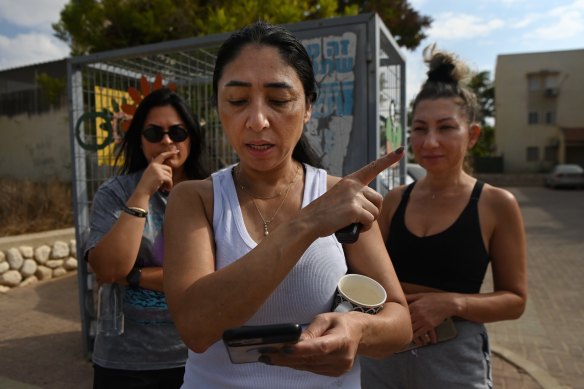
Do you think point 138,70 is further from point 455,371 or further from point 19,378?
point 455,371

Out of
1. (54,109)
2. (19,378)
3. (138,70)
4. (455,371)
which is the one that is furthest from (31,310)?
(54,109)

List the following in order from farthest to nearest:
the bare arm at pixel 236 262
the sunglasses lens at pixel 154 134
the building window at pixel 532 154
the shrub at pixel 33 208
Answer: the building window at pixel 532 154 → the shrub at pixel 33 208 → the sunglasses lens at pixel 154 134 → the bare arm at pixel 236 262

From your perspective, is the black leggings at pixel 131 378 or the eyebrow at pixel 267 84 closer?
the eyebrow at pixel 267 84

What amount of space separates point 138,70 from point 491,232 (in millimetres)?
3229

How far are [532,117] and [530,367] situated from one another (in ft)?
117

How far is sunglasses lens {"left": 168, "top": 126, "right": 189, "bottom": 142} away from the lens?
230 cm

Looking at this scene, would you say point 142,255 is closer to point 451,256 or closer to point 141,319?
point 141,319

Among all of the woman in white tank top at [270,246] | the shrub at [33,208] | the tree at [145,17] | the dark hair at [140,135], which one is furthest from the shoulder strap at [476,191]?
the shrub at [33,208]

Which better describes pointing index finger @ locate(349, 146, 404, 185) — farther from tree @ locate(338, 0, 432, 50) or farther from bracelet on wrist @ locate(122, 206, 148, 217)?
tree @ locate(338, 0, 432, 50)

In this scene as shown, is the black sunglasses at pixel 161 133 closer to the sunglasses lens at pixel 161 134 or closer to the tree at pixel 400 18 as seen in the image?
the sunglasses lens at pixel 161 134

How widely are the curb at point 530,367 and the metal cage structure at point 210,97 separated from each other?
6.69 ft

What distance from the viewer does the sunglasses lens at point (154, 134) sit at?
89.7 inches

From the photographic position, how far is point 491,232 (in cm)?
194

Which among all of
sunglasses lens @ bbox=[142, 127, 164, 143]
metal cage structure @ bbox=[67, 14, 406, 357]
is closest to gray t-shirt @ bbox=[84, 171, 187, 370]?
sunglasses lens @ bbox=[142, 127, 164, 143]
